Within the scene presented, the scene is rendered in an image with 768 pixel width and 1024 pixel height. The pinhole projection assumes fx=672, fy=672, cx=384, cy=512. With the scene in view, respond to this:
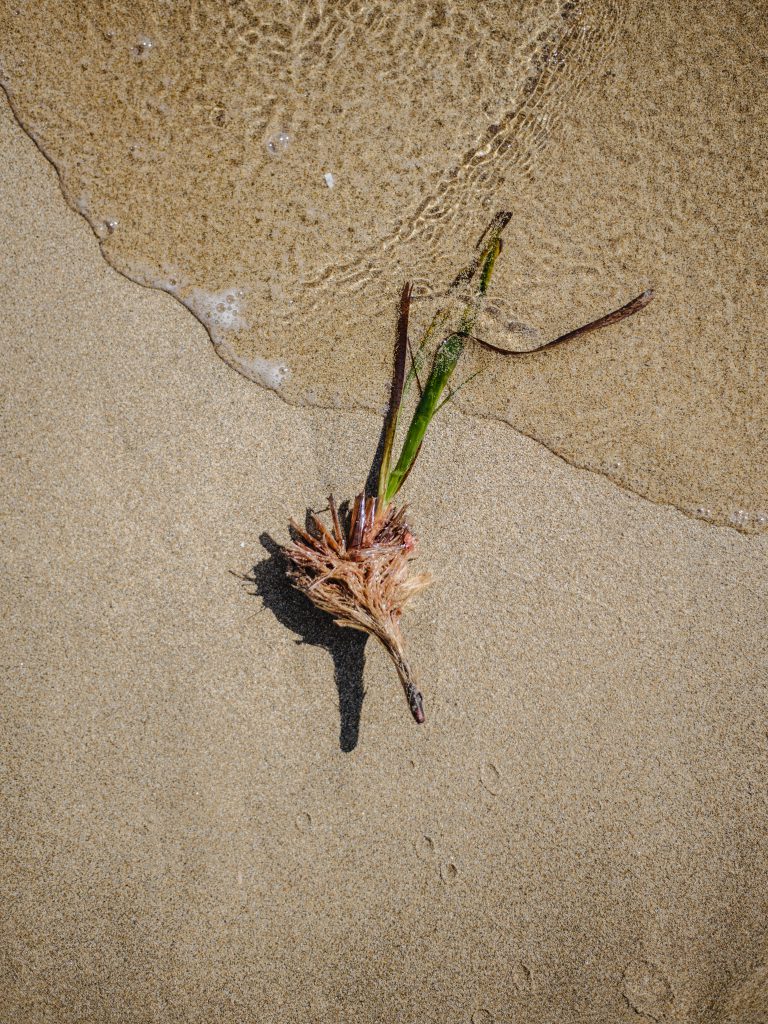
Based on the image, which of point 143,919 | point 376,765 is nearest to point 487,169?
point 376,765

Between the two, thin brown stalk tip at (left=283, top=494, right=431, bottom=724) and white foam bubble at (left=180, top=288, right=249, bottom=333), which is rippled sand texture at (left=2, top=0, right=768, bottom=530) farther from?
thin brown stalk tip at (left=283, top=494, right=431, bottom=724)

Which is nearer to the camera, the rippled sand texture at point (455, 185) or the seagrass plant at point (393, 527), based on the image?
the seagrass plant at point (393, 527)

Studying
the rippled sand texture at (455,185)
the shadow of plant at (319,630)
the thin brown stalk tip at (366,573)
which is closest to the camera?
the thin brown stalk tip at (366,573)

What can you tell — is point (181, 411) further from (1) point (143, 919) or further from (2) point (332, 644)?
(1) point (143, 919)

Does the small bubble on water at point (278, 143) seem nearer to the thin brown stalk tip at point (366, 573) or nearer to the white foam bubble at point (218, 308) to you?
the white foam bubble at point (218, 308)

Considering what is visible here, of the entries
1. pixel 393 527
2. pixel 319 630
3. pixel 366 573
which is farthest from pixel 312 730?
pixel 393 527

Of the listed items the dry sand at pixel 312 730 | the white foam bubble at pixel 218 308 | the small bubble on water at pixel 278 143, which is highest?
the small bubble on water at pixel 278 143

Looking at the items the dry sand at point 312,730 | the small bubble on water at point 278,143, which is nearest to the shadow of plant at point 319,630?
the dry sand at point 312,730
